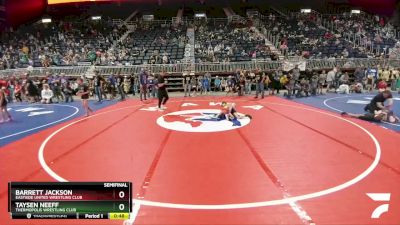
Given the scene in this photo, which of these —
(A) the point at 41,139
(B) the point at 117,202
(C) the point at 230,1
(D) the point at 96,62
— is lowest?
(A) the point at 41,139

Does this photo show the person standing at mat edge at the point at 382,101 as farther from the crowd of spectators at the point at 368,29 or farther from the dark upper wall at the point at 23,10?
the dark upper wall at the point at 23,10

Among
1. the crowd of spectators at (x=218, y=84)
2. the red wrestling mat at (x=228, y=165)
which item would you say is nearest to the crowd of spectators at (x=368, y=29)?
the crowd of spectators at (x=218, y=84)

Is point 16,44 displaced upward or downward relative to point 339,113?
upward

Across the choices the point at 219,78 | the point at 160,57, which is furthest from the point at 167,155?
the point at 160,57

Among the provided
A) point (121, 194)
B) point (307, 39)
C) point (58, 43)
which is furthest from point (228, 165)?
point (58, 43)

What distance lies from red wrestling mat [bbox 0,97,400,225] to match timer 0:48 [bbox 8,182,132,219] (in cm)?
120

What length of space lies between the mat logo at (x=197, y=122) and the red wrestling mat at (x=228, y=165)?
35 mm

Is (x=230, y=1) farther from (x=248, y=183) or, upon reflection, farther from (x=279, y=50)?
(x=248, y=183)

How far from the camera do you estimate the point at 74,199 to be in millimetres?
3555

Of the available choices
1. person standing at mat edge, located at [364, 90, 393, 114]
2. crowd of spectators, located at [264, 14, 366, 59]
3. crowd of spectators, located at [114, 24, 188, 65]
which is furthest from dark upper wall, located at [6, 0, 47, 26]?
person standing at mat edge, located at [364, 90, 393, 114]

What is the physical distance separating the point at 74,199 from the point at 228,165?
4022mm

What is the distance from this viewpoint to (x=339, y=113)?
12930 millimetres

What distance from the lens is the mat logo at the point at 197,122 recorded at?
10.5 meters

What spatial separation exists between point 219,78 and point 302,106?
7.93 m
